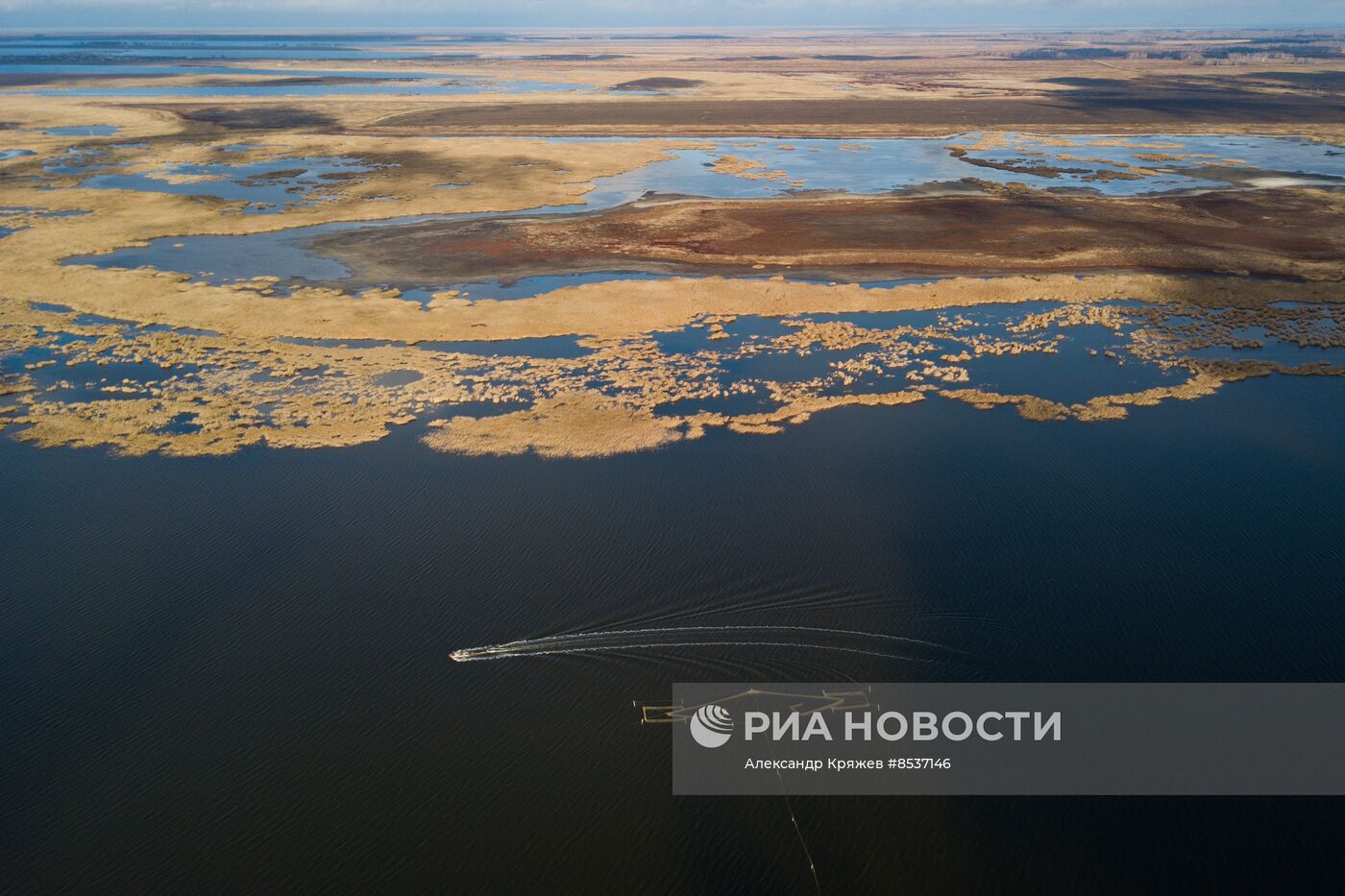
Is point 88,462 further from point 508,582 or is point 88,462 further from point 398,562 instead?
point 508,582

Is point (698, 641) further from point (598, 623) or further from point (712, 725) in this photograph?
point (598, 623)

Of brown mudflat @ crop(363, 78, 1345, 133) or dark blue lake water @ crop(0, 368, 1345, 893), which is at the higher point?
brown mudflat @ crop(363, 78, 1345, 133)

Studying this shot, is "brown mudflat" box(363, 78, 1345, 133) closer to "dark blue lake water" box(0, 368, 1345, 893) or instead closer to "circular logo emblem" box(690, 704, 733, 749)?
"dark blue lake water" box(0, 368, 1345, 893)
